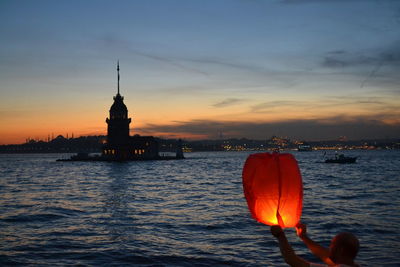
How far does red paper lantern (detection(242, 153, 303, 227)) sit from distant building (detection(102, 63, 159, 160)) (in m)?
130

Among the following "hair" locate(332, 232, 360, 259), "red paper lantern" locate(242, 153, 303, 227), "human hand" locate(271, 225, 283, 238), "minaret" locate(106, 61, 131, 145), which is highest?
"minaret" locate(106, 61, 131, 145)

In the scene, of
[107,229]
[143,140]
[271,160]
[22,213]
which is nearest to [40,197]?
[22,213]

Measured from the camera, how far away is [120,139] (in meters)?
135

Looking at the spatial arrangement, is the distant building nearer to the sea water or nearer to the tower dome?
the tower dome

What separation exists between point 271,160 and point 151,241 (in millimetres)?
13344

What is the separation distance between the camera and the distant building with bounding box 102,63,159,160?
13325 cm

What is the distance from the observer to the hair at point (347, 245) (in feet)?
14.1

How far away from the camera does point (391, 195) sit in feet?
122

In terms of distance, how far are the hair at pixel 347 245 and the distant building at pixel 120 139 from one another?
131 meters

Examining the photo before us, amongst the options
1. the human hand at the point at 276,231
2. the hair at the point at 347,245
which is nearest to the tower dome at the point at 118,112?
the human hand at the point at 276,231

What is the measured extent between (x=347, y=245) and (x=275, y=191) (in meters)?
1.01

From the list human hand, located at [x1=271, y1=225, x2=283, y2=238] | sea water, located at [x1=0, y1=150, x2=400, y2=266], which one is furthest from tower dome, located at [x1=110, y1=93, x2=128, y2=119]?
human hand, located at [x1=271, y1=225, x2=283, y2=238]

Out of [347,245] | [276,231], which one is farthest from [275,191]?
[347,245]

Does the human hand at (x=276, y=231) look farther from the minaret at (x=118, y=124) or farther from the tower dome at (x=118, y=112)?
the tower dome at (x=118, y=112)
